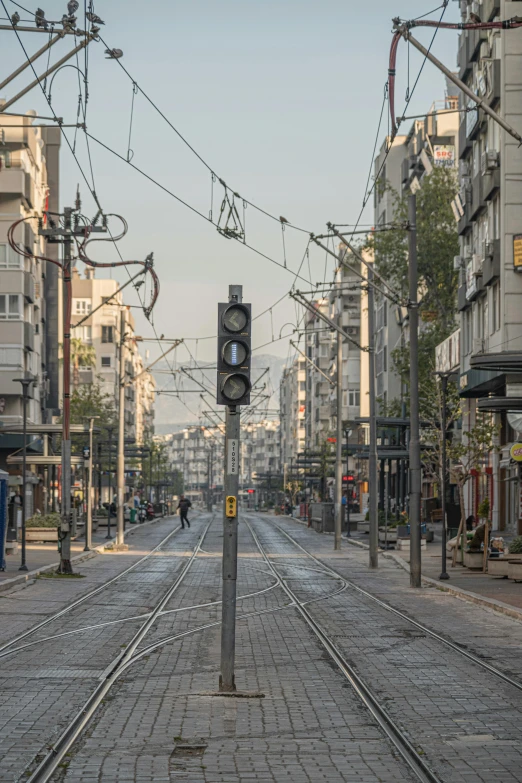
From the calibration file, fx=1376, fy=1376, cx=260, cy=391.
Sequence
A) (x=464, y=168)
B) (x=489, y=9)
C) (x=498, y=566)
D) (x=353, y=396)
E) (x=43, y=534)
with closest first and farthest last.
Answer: (x=498, y=566)
(x=43, y=534)
(x=489, y=9)
(x=464, y=168)
(x=353, y=396)

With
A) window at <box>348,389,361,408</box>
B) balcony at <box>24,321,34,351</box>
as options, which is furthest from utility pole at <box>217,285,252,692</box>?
window at <box>348,389,361,408</box>

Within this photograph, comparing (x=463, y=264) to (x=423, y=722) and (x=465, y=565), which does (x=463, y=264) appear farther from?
(x=423, y=722)

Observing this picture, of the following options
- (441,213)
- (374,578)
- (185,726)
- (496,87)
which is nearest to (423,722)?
(185,726)

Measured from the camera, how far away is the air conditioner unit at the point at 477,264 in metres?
52.8

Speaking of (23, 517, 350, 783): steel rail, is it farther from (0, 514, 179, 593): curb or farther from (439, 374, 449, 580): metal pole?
(439, 374, 449, 580): metal pole

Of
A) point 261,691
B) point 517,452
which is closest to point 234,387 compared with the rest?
point 261,691

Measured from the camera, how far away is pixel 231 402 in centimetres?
1265

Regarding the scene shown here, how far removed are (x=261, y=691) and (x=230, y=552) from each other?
136cm

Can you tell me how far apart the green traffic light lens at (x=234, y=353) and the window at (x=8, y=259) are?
63.1 m

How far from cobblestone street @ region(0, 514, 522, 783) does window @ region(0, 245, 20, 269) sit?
1928 inches

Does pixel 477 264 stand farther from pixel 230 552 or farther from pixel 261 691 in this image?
pixel 261 691

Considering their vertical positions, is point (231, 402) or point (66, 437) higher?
point (66, 437)

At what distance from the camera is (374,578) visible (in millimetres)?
34125

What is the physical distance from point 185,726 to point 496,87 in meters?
40.0
